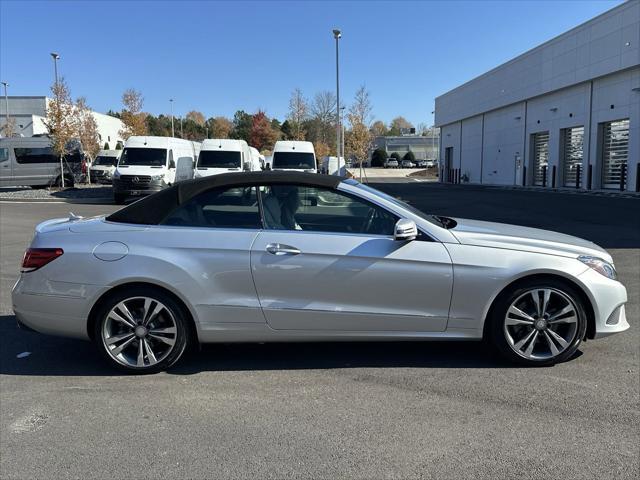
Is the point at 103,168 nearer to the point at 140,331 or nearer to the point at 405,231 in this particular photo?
the point at 140,331

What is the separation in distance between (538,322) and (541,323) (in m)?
0.03

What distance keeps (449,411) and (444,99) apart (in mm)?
59698

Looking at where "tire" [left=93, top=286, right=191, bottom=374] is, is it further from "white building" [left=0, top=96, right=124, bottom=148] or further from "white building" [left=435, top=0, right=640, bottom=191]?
"white building" [left=0, top=96, right=124, bottom=148]

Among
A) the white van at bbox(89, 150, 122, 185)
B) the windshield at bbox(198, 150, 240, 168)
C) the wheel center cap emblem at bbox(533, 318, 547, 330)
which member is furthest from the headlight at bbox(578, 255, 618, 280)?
the white van at bbox(89, 150, 122, 185)

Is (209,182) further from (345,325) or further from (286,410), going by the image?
(286,410)

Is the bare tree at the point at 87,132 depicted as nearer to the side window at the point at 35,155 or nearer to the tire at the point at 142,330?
the side window at the point at 35,155

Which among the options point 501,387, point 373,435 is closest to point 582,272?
point 501,387

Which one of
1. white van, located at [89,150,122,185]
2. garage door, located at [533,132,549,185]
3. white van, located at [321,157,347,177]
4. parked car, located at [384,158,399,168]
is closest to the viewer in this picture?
white van, located at [321,157,347,177]

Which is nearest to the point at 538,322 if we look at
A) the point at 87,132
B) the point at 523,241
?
the point at 523,241

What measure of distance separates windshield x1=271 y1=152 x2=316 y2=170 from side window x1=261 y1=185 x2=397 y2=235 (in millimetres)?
19385

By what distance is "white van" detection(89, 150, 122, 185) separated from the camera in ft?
126

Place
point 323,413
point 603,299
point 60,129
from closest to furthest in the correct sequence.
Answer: point 323,413, point 603,299, point 60,129

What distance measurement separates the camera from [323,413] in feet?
12.4

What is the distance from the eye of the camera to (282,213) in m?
→ 4.48
